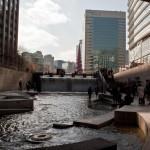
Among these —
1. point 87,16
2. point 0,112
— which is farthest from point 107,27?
point 0,112

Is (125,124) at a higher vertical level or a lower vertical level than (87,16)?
lower

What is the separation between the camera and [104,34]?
7096 inches

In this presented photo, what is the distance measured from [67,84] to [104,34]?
4674 inches

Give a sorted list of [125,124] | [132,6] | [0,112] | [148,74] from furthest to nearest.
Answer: [132,6] < [148,74] < [0,112] < [125,124]

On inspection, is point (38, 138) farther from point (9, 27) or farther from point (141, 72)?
point (9, 27)

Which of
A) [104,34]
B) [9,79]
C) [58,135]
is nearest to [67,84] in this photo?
[9,79]

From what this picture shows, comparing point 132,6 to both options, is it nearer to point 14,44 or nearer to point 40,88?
point 14,44

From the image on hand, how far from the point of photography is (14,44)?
87.6 meters

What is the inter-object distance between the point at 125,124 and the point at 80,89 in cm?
4975

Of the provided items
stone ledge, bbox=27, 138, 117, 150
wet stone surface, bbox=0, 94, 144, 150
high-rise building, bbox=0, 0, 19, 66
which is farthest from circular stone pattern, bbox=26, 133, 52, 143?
high-rise building, bbox=0, 0, 19, 66

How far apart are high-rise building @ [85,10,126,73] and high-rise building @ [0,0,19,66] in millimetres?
88839

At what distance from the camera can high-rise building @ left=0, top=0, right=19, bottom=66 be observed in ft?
252

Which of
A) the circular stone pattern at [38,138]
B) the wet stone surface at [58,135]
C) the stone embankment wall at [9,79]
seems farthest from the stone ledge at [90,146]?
the stone embankment wall at [9,79]

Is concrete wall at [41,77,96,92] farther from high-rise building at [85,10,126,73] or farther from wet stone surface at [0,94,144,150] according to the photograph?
high-rise building at [85,10,126,73]
